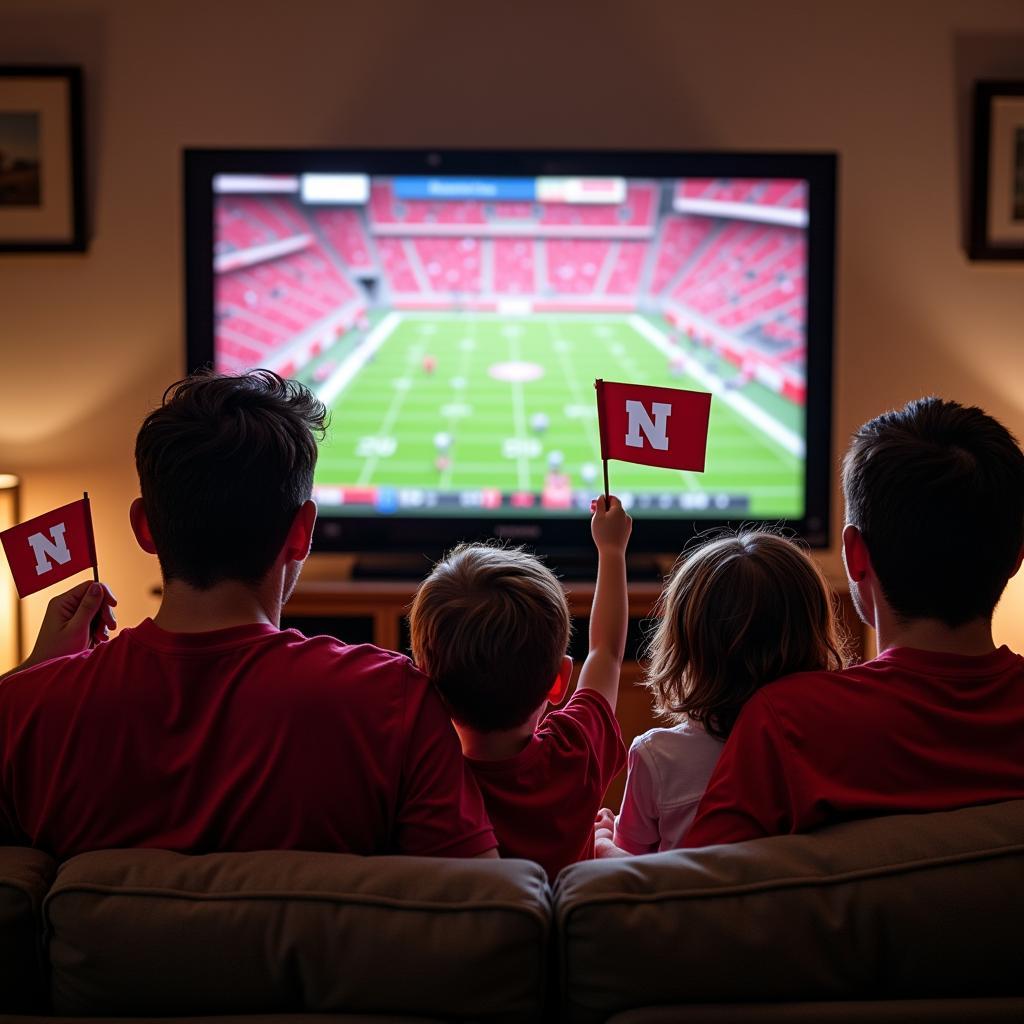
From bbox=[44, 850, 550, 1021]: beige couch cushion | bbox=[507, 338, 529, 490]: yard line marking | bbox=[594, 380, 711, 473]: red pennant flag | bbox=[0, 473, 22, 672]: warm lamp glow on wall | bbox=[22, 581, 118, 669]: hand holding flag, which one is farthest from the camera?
bbox=[507, 338, 529, 490]: yard line marking

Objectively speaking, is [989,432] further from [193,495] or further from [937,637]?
[193,495]

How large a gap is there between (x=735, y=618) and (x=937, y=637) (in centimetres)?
25

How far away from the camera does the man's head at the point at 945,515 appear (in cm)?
122

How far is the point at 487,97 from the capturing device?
3.56m

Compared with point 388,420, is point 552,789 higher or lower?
lower

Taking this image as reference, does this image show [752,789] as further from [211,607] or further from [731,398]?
[731,398]

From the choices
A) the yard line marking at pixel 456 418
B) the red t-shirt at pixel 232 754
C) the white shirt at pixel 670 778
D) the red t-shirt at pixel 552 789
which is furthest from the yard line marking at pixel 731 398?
the red t-shirt at pixel 232 754

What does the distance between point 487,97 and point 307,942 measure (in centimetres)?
318

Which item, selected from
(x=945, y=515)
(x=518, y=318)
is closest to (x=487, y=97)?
(x=518, y=318)

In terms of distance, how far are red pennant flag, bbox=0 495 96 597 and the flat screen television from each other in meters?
2.08

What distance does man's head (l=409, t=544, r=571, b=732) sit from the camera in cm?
128

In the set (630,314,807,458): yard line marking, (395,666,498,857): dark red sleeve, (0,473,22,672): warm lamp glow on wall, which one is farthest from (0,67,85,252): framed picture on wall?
(395,666,498,857): dark red sleeve

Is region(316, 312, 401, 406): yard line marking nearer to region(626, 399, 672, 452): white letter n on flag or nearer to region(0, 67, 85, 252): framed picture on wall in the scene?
region(0, 67, 85, 252): framed picture on wall

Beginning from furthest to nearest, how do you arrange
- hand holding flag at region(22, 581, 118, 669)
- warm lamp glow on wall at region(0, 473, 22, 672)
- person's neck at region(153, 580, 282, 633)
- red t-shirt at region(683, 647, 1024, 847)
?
1. warm lamp glow on wall at region(0, 473, 22, 672)
2. hand holding flag at region(22, 581, 118, 669)
3. person's neck at region(153, 580, 282, 633)
4. red t-shirt at region(683, 647, 1024, 847)
